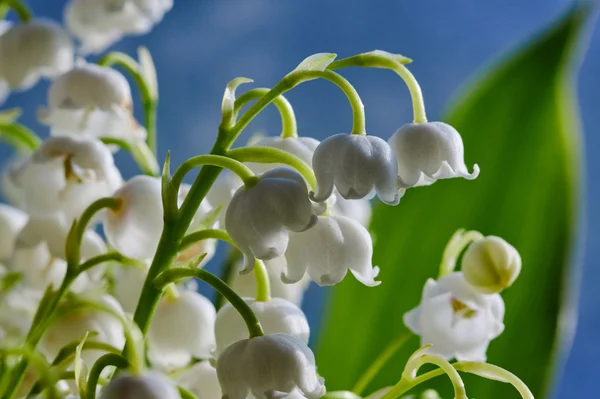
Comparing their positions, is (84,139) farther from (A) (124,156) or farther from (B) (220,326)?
(A) (124,156)

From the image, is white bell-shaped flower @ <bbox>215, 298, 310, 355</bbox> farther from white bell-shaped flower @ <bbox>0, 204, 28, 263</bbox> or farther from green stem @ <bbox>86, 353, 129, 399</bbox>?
white bell-shaped flower @ <bbox>0, 204, 28, 263</bbox>

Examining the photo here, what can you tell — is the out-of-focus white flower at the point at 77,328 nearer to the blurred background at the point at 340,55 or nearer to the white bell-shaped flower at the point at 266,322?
the white bell-shaped flower at the point at 266,322

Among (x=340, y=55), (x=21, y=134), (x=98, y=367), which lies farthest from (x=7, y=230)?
(x=340, y=55)

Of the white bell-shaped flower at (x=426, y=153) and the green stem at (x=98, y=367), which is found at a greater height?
the white bell-shaped flower at (x=426, y=153)

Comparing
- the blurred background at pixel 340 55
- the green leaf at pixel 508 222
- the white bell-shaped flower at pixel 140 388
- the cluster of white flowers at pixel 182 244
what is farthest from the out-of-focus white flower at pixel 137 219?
the blurred background at pixel 340 55

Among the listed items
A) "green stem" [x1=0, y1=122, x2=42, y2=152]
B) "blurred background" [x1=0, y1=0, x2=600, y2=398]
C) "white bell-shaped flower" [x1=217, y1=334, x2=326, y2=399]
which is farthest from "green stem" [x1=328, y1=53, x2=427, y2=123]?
"blurred background" [x1=0, y1=0, x2=600, y2=398]

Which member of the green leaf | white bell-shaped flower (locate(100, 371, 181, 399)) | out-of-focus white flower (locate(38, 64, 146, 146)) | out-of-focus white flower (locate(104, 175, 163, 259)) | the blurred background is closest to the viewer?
white bell-shaped flower (locate(100, 371, 181, 399))
